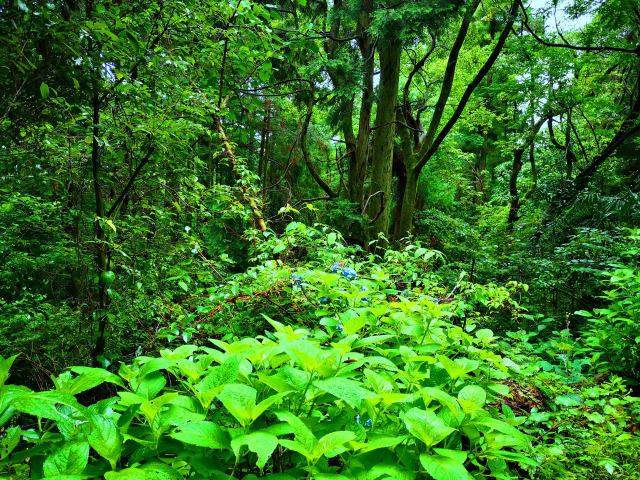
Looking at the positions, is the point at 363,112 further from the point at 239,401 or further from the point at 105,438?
the point at 105,438

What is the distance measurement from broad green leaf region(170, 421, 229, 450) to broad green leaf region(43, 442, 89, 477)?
147 mm

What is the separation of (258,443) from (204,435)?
0.39ft

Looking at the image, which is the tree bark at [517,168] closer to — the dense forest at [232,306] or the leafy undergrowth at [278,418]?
the dense forest at [232,306]

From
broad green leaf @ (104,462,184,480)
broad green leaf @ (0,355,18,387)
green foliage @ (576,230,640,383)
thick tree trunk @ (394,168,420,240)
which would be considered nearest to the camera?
broad green leaf @ (104,462,184,480)

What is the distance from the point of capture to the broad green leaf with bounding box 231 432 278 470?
27.1 inches

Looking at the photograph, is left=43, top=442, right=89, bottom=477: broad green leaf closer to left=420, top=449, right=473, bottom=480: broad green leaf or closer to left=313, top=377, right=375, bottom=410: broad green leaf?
left=313, top=377, right=375, bottom=410: broad green leaf

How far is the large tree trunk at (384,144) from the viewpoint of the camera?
24.6 ft

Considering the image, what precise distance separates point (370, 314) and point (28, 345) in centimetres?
275

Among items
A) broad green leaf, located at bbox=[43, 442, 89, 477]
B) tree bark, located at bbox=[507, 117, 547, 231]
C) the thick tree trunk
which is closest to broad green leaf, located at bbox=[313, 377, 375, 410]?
broad green leaf, located at bbox=[43, 442, 89, 477]

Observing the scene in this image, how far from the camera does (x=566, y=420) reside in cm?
209

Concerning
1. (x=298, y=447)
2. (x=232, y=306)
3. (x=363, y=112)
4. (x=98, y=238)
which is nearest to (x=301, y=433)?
(x=298, y=447)

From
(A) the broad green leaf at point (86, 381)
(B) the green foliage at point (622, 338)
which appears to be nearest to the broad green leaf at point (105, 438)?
(A) the broad green leaf at point (86, 381)

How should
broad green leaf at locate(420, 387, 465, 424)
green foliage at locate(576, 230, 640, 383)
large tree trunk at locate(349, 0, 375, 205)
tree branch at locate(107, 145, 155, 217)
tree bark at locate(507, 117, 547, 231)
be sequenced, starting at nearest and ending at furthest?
broad green leaf at locate(420, 387, 465, 424)
tree branch at locate(107, 145, 155, 217)
green foliage at locate(576, 230, 640, 383)
large tree trunk at locate(349, 0, 375, 205)
tree bark at locate(507, 117, 547, 231)

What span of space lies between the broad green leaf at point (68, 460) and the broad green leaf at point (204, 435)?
147 millimetres
